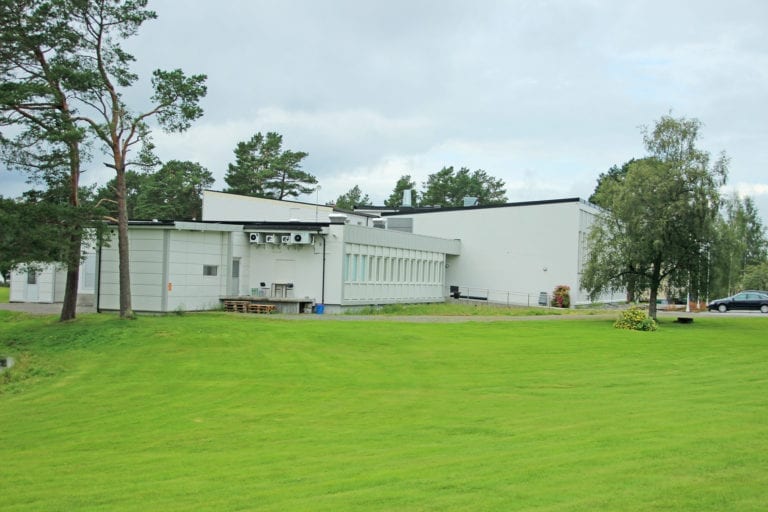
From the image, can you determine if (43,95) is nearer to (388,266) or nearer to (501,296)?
(388,266)

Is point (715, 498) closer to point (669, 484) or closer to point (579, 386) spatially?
point (669, 484)

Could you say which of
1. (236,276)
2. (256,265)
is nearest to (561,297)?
(256,265)

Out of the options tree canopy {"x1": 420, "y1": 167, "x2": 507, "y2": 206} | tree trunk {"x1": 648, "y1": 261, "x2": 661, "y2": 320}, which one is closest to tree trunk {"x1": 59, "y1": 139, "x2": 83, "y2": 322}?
tree trunk {"x1": 648, "y1": 261, "x2": 661, "y2": 320}

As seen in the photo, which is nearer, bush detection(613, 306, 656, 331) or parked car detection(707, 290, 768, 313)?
bush detection(613, 306, 656, 331)

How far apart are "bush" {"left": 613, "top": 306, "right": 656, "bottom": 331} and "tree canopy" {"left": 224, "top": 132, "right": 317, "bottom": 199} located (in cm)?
5566

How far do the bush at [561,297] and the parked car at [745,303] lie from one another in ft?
31.8

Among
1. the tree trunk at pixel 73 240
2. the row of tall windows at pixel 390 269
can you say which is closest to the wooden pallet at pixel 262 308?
the row of tall windows at pixel 390 269

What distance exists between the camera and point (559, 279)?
46312mm

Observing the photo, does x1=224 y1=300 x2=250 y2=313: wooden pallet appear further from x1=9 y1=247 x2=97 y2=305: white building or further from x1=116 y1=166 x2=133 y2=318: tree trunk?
x1=9 y1=247 x2=97 y2=305: white building

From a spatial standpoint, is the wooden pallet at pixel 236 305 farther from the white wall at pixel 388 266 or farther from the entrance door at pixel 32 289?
the entrance door at pixel 32 289

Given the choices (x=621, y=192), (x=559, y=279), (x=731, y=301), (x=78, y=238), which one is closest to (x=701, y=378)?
(x=621, y=192)

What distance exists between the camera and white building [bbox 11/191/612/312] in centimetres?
3183

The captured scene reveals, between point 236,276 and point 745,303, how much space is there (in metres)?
32.5

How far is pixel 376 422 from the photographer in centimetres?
1191
